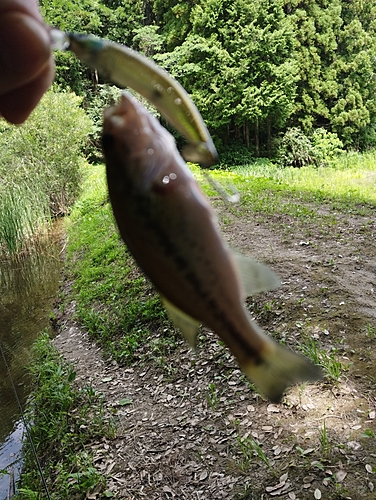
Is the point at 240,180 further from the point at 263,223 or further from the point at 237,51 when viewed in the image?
the point at 237,51

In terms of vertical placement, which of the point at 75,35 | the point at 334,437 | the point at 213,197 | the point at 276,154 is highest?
the point at 75,35

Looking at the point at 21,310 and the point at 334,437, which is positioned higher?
the point at 334,437

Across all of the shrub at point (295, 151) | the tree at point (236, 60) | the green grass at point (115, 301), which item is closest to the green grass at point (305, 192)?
the green grass at point (115, 301)

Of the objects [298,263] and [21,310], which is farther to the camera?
[21,310]

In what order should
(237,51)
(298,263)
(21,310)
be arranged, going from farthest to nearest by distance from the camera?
(237,51), (21,310), (298,263)

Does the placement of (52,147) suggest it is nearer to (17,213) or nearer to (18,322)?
(17,213)

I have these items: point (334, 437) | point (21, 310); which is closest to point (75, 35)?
point (334, 437)

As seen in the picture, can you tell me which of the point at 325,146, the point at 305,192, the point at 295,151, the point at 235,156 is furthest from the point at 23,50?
the point at 325,146

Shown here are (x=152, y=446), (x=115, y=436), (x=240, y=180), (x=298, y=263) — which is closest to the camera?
(x=152, y=446)
